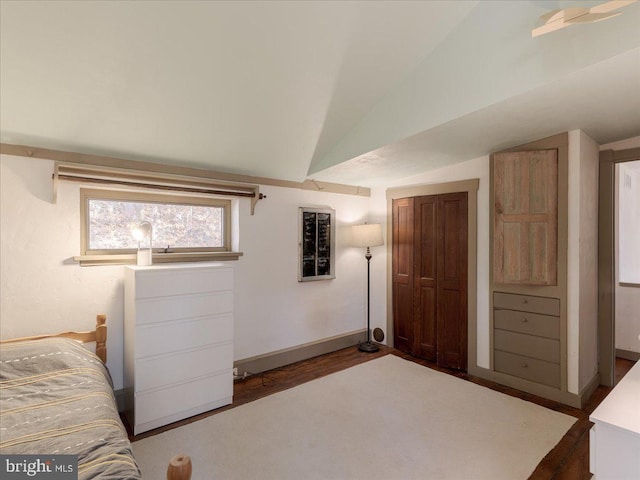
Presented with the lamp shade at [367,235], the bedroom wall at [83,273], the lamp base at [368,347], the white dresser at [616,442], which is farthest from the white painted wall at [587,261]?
the bedroom wall at [83,273]

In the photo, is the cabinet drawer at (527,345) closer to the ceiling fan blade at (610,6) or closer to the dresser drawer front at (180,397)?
the ceiling fan blade at (610,6)

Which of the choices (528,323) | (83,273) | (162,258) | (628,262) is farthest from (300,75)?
(628,262)

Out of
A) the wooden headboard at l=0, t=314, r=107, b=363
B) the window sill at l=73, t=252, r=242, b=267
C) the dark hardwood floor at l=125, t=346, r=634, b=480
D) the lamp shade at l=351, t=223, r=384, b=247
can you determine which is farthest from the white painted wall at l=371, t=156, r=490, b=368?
the wooden headboard at l=0, t=314, r=107, b=363

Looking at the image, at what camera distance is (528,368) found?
2902 mm

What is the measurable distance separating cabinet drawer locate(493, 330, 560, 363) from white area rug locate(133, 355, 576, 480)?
43cm

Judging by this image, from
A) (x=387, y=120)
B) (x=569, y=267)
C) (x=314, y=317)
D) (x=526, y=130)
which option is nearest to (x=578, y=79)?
A: (x=526, y=130)

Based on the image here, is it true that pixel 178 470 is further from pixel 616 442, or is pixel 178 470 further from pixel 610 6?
pixel 610 6

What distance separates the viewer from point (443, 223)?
139 inches

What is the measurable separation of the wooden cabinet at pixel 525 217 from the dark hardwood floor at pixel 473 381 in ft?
3.36

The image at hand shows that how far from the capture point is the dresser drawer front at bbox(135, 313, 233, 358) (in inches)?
89.4

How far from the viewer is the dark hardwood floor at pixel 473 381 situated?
1.91 metres

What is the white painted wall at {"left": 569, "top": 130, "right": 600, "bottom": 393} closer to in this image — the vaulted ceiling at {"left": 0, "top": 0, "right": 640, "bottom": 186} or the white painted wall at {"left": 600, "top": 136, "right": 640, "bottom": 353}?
the vaulted ceiling at {"left": 0, "top": 0, "right": 640, "bottom": 186}

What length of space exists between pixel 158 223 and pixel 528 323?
346 centimetres

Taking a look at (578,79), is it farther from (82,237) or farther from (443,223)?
(82,237)
